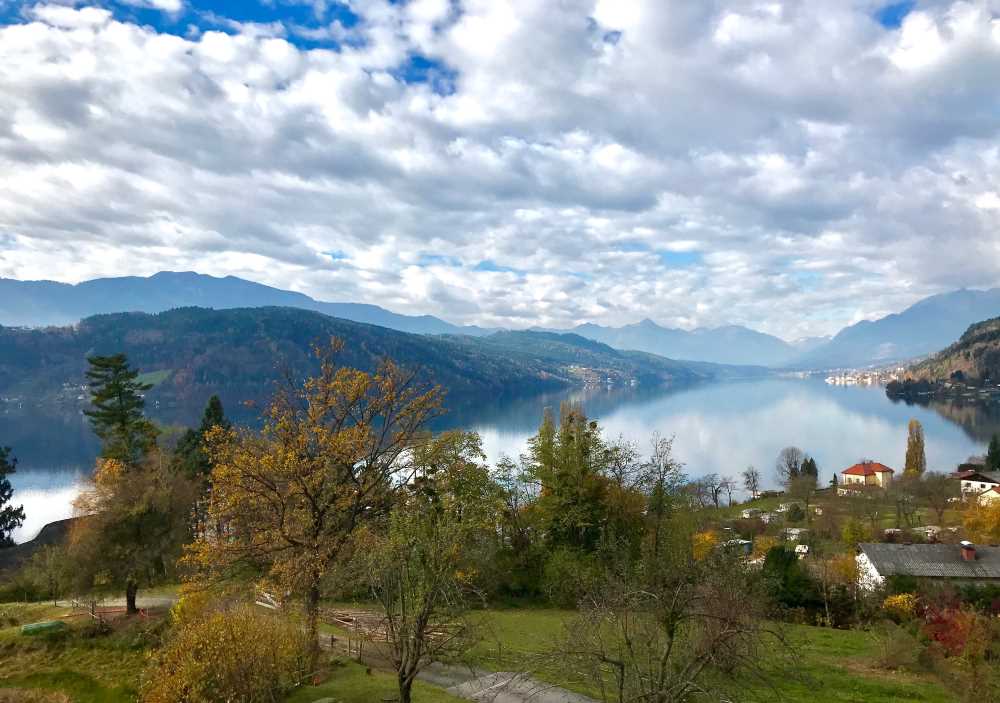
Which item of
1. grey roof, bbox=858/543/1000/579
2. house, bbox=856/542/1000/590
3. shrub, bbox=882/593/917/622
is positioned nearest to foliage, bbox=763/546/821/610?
shrub, bbox=882/593/917/622

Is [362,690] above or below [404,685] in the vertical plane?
below

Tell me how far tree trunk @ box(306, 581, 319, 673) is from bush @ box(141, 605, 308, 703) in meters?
2.09

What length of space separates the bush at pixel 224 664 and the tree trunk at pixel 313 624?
2091mm

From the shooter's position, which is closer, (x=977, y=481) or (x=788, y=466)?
(x=977, y=481)

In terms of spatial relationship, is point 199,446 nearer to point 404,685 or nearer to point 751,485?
point 404,685

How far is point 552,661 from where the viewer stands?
9836mm

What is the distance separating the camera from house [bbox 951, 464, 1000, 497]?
77.8 metres

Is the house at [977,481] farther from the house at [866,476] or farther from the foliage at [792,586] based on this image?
the foliage at [792,586]

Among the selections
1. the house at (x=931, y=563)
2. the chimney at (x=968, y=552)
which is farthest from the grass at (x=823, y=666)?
the chimney at (x=968, y=552)

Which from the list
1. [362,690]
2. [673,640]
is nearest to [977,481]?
[673,640]

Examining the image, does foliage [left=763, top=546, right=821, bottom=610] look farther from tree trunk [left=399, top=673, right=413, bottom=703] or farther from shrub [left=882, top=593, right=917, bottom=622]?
tree trunk [left=399, top=673, right=413, bottom=703]

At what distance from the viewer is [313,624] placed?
781 inches

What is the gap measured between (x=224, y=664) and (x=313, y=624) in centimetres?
502

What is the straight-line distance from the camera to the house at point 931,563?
113ft
